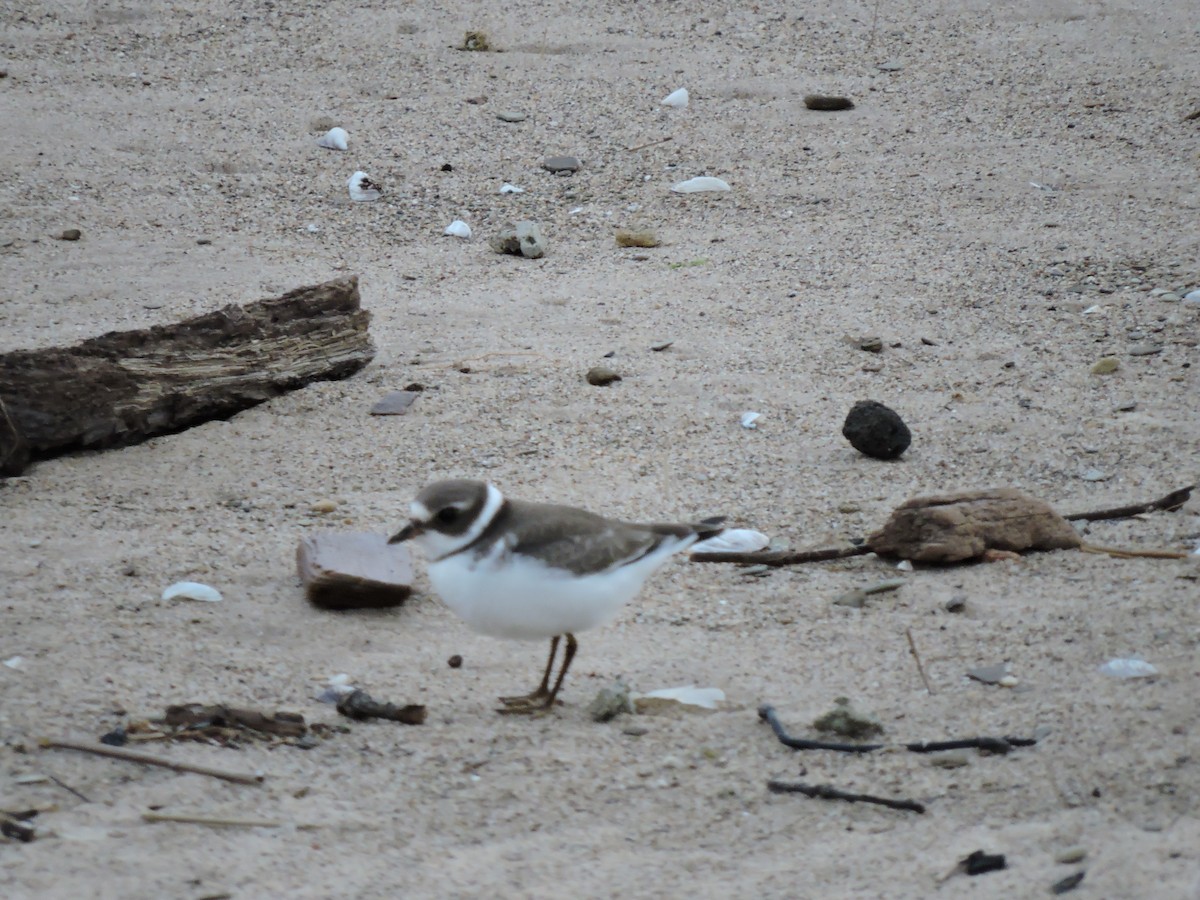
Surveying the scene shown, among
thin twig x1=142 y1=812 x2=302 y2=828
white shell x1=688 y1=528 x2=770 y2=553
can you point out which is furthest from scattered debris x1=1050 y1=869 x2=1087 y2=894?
white shell x1=688 y1=528 x2=770 y2=553

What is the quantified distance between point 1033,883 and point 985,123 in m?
7.72

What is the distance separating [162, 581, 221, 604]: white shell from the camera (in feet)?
14.1

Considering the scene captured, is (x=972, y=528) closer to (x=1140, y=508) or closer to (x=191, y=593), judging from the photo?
(x=1140, y=508)

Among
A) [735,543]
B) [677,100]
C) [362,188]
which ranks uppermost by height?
[677,100]

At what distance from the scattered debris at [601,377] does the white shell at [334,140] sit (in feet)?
12.2

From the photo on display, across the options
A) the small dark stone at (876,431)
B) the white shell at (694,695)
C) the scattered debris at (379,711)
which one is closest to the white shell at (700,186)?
the small dark stone at (876,431)

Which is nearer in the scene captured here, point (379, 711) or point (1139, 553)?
point (379, 711)

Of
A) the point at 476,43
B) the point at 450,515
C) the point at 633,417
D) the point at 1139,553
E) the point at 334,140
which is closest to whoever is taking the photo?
the point at 450,515

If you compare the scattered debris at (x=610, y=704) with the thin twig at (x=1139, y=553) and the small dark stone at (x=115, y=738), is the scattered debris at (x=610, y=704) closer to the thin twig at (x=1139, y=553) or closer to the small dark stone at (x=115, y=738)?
the small dark stone at (x=115, y=738)

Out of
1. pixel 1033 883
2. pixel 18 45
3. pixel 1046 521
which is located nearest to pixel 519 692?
pixel 1033 883

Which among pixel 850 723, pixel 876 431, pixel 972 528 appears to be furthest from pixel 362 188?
pixel 850 723

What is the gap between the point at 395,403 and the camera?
19.4ft

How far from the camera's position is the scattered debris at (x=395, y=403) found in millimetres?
5863

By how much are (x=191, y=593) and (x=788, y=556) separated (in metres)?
2.04
